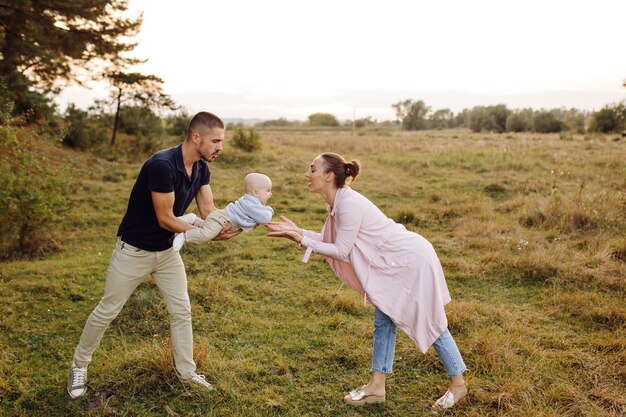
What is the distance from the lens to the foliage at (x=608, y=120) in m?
37.3

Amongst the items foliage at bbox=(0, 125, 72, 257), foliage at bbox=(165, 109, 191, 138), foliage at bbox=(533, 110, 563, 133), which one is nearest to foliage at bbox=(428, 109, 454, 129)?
foliage at bbox=(533, 110, 563, 133)

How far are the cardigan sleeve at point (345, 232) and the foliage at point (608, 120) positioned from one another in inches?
1603

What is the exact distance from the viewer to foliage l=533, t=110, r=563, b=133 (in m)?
49.0

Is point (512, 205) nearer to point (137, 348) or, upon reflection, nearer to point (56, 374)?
point (137, 348)

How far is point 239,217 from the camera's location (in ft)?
13.1

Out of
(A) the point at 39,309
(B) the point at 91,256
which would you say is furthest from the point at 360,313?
(B) the point at 91,256

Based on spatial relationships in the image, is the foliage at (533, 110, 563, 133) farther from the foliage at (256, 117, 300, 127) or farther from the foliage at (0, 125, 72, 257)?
the foliage at (0, 125, 72, 257)

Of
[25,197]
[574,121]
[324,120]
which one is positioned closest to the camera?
[25,197]

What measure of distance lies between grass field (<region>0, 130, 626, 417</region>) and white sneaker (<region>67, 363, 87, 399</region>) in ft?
0.34

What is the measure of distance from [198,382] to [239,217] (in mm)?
1436

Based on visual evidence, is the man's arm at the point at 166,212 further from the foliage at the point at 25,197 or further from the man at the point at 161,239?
the foliage at the point at 25,197

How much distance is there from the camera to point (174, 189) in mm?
3783

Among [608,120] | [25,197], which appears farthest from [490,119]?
[25,197]

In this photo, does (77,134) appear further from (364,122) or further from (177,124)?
(364,122)
